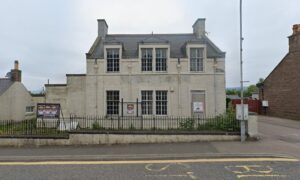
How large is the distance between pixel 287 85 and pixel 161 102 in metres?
14.7

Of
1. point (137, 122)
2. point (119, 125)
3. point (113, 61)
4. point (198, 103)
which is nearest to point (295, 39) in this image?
point (198, 103)

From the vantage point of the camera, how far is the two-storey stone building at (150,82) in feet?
58.6

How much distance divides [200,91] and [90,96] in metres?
8.55

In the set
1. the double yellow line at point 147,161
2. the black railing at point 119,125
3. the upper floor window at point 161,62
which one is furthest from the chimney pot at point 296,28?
the double yellow line at point 147,161

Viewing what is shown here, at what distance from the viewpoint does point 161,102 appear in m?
18.1

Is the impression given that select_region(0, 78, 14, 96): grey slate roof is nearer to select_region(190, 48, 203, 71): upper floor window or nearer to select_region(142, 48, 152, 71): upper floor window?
select_region(142, 48, 152, 71): upper floor window

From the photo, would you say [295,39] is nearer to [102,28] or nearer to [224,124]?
[224,124]

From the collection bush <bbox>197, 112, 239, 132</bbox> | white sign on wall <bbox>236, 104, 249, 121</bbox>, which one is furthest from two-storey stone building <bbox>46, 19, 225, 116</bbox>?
white sign on wall <bbox>236, 104, 249, 121</bbox>

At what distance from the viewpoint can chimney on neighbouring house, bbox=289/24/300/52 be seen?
73.0ft

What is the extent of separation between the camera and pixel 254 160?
8719 mm

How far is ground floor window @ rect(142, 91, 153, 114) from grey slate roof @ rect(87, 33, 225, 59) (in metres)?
3.13

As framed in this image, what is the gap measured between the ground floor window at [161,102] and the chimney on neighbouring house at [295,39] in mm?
14255

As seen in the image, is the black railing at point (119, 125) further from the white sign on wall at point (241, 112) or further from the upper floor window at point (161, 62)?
the upper floor window at point (161, 62)

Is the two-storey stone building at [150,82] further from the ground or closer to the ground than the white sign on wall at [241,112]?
further from the ground
